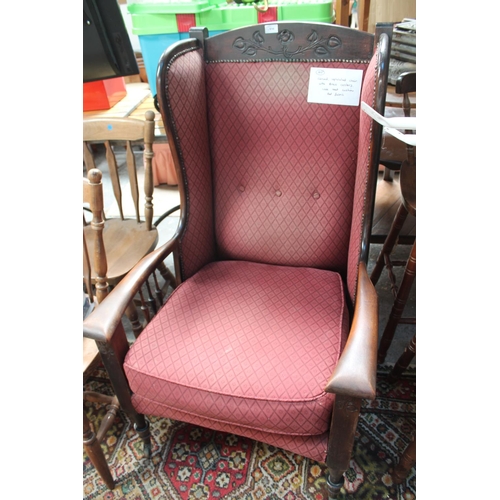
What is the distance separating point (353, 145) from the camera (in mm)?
1148

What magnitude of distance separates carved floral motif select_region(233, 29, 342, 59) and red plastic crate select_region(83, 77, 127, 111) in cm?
90

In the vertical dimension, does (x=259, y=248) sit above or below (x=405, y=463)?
above

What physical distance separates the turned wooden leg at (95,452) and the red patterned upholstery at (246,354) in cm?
15

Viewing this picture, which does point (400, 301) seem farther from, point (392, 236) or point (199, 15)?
point (199, 15)

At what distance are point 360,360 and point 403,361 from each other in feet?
2.29

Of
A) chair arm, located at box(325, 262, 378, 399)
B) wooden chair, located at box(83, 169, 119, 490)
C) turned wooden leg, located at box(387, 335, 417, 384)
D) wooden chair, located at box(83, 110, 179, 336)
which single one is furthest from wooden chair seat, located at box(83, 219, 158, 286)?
turned wooden leg, located at box(387, 335, 417, 384)

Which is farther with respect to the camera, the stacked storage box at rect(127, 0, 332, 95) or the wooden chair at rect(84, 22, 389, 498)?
the stacked storage box at rect(127, 0, 332, 95)

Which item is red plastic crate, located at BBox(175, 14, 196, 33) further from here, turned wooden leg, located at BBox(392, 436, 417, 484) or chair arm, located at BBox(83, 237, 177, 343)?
turned wooden leg, located at BBox(392, 436, 417, 484)

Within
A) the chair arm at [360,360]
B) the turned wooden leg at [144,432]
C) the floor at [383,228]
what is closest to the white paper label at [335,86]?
the chair arm at [360,360]

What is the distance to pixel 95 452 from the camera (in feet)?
3.59

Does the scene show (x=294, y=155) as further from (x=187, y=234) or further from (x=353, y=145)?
(x=187, y=234)

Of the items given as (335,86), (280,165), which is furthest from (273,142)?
(335,86)

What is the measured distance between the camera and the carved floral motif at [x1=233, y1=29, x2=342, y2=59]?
1088mm
